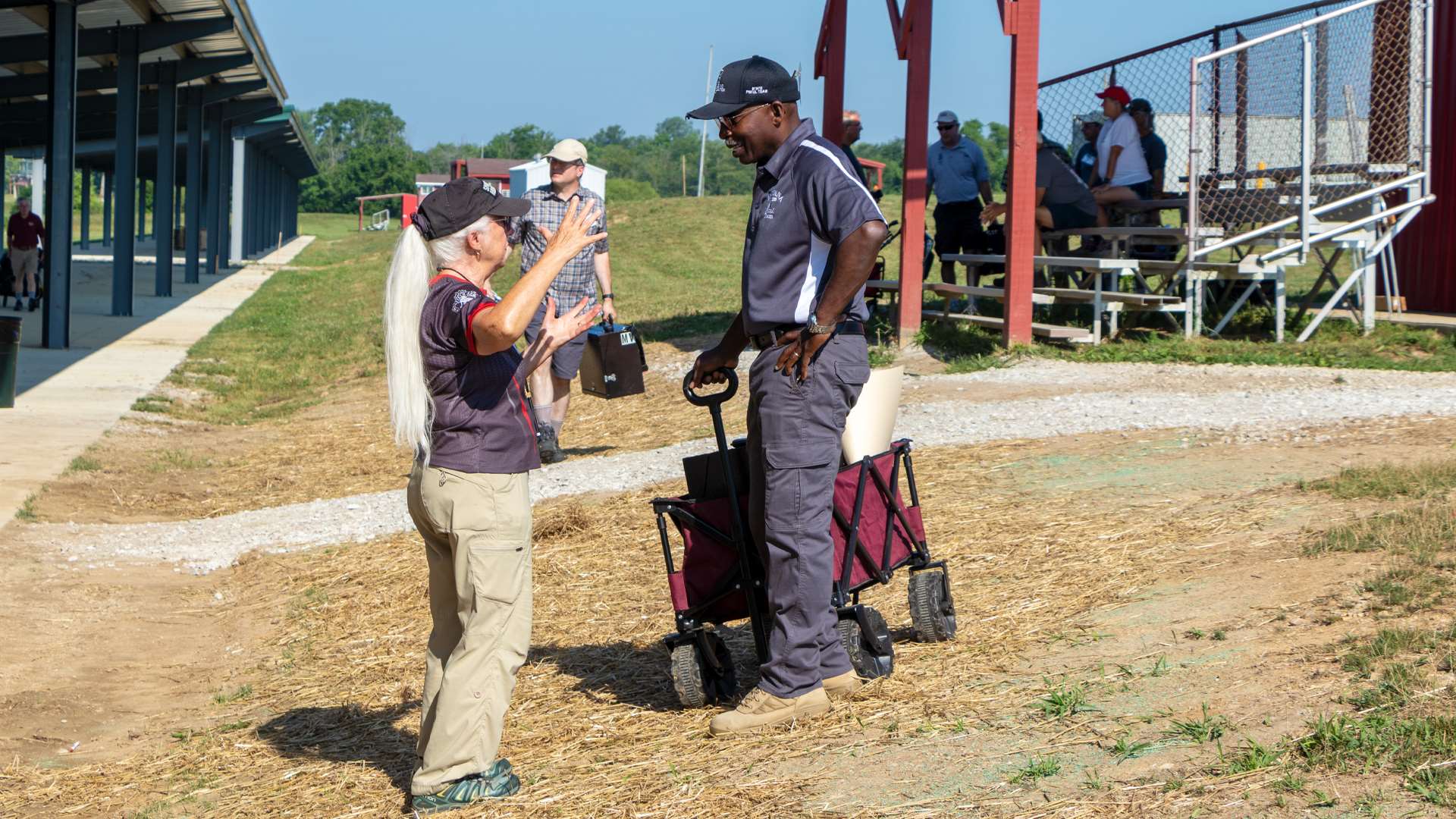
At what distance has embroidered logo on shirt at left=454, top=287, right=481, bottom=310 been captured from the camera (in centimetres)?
371

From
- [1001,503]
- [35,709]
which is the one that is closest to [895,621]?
[1001,503]

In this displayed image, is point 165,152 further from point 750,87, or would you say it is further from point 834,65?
point 750,87

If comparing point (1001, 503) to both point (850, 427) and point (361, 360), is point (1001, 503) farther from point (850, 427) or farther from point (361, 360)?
point (361, 360)

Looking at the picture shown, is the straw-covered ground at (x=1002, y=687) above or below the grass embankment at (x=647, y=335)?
below

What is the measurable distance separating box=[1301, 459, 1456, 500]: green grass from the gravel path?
1.56 meters

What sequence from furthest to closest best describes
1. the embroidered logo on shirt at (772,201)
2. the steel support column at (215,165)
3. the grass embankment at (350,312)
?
the steel support column at (215,165), the grass embankment at (350,312), the embroidered logo on shirt at (772,201)

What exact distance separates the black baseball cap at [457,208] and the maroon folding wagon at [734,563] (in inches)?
36.9

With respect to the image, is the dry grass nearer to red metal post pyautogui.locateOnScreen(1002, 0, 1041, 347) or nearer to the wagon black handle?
the wagon black handle

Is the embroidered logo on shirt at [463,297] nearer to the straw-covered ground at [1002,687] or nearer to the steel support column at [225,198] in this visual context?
the straw-covered ground at [1002,687]

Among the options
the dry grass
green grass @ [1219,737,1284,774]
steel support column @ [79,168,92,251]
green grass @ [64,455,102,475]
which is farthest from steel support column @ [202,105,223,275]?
green grass @ [1219,737,1284,774]

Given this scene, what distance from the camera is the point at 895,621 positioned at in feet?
18.1

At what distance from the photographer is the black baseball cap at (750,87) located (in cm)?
421

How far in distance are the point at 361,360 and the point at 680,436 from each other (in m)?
7.89

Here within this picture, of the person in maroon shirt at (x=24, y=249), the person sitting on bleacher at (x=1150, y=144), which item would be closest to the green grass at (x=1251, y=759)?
the person sitting on bleacher at (x=1150, y=144)
